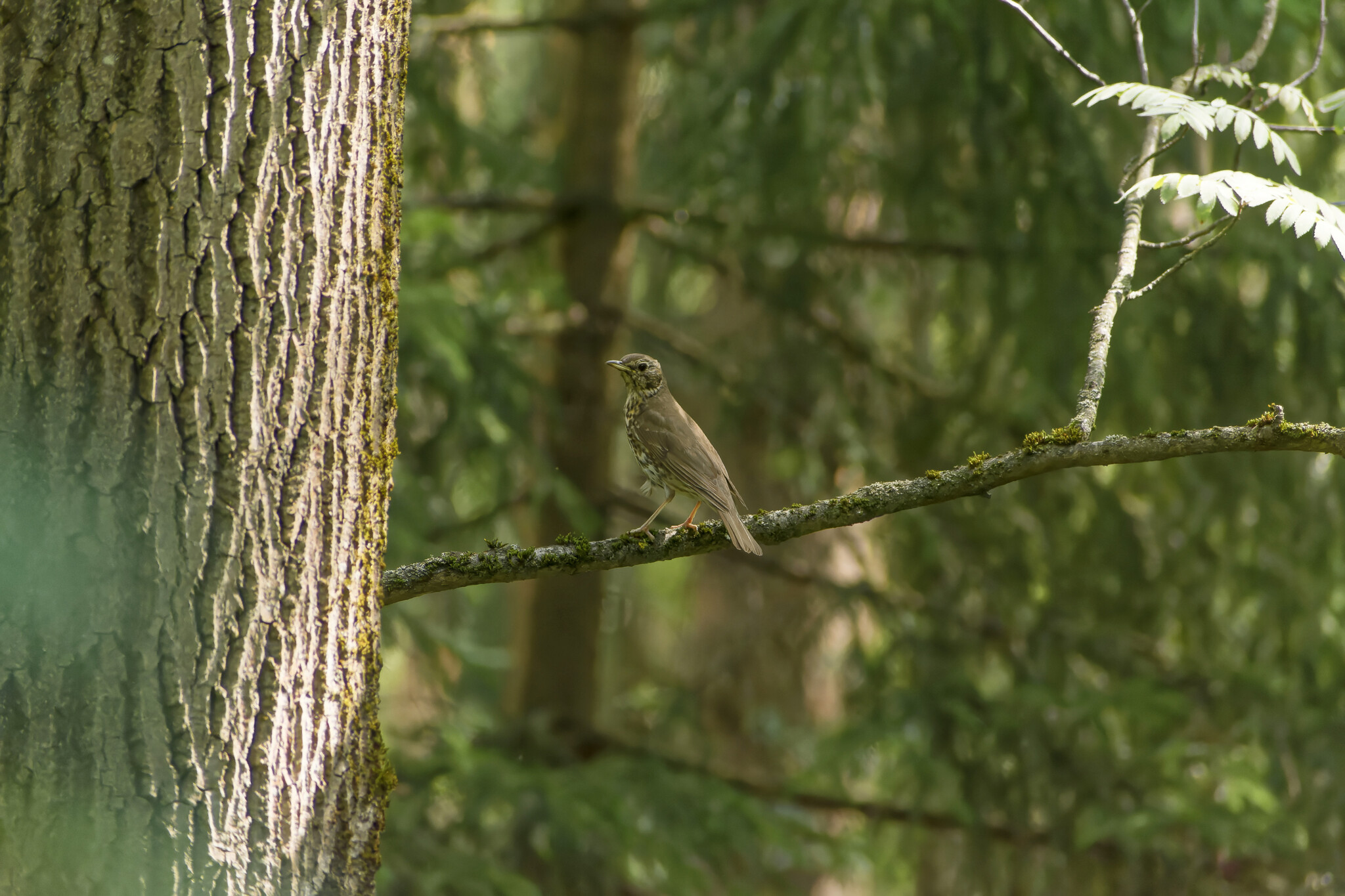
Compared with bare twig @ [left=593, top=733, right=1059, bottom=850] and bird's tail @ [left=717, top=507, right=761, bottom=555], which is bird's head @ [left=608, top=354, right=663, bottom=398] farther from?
bare twig @ [left=593, top=733, right=1059, bottom=850]

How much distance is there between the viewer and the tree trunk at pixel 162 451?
6.15ft

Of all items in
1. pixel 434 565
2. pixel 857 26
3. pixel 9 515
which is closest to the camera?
pixel 9 515

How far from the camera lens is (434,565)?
2.43m

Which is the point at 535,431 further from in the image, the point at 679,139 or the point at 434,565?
the point at 434,565

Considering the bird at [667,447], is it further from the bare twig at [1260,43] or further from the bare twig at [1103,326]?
the bare twig at [1260,43]

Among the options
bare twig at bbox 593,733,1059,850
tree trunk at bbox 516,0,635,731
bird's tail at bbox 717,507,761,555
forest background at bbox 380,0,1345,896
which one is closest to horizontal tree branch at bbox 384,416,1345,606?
bird's tail at bbox 717,507,761,555

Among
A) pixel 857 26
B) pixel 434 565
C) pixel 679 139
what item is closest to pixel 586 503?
pixel 679 139

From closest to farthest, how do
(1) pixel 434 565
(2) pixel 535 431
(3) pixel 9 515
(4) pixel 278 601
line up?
1. (3) pixel 9 515
2. (4) pixel 278 601
3. (1) pixel 434 565
4. (2) pixel 535 431

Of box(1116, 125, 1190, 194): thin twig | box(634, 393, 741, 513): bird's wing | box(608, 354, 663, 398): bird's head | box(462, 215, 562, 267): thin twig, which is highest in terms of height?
box(462, 215, 562, 267): thin twig

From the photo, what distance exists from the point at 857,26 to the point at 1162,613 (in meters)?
3.56

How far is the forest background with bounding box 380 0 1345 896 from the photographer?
5.18 metres

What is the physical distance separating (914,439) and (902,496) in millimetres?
3928

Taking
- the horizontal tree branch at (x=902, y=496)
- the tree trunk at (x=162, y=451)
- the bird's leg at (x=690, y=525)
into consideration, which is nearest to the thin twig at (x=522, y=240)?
the bird's leg at (x=690, y=525)

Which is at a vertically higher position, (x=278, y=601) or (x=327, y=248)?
(x=327, y=248)
